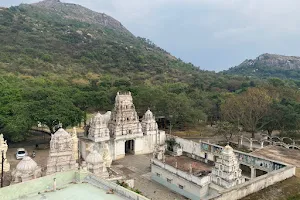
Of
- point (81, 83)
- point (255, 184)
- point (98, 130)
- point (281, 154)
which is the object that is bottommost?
point (255, 184)

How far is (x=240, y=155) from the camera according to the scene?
1118 inches

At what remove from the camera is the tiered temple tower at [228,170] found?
2267cm

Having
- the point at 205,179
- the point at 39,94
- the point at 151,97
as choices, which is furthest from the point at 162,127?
the point at 205,179

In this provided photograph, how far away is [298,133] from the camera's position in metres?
38.7

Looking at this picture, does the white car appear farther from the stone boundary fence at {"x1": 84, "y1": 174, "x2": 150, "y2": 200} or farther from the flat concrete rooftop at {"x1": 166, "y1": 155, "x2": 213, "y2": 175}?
the stone boundary fence at {"x1": 84, "y1": 174, "x2": 150, "y2": 200}

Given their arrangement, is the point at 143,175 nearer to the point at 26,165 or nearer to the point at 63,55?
the point at 26,165

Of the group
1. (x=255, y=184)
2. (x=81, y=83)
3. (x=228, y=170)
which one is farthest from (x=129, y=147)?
(x=81, y=83)

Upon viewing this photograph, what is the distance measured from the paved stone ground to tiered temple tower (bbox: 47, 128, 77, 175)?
598 cm

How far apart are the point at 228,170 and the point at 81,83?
4757 centimetres

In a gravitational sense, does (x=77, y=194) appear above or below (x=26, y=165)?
below

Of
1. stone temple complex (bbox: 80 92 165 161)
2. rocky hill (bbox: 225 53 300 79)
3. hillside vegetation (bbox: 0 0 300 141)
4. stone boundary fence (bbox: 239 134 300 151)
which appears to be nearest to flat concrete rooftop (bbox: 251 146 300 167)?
stone boundary fence (bbox: 239 134 300 151)

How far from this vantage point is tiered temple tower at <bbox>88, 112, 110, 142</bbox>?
32094 millimetres

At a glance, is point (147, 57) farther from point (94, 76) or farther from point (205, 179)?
point (205, 179)

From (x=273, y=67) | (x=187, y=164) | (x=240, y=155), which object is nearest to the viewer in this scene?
(x=240, y=155)
